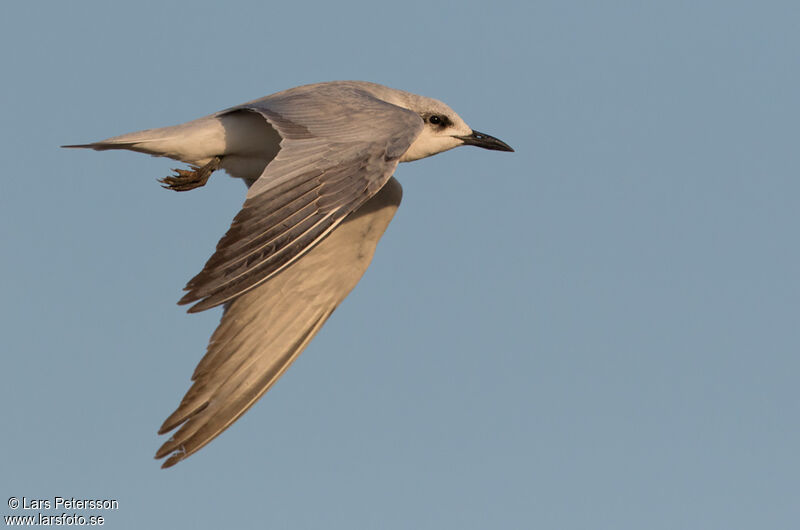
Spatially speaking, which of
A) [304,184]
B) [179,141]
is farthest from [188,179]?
[304,184]

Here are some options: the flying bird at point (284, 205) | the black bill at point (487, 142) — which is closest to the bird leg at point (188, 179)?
the flying bird at point (284, 205)

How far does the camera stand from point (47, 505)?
10.2 m

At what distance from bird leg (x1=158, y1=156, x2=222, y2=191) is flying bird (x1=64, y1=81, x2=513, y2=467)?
0.01 metres

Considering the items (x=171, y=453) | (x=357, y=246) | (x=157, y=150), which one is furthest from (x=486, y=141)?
(x=171, y=453)

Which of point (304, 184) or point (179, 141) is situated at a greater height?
point (179, 141)

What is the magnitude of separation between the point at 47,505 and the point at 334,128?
12.9 feet

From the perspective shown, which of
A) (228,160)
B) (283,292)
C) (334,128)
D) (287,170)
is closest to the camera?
(287,170)

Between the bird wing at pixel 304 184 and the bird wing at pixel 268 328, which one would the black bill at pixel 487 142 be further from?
the bird wing at pixel 304 184

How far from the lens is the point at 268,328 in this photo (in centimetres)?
1190

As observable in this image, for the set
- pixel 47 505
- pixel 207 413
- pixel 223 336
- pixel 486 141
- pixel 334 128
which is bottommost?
pixel 47 505

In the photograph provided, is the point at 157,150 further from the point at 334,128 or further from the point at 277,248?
the point at 277,248

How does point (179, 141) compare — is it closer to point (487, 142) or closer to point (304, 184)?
point (304, 184)

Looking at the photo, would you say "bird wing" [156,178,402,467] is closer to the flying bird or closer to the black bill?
the flying bird

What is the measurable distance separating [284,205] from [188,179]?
8.52 ft
